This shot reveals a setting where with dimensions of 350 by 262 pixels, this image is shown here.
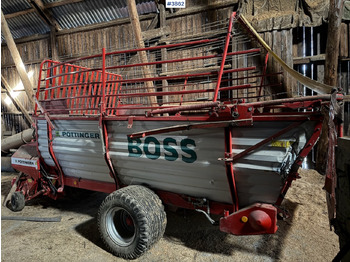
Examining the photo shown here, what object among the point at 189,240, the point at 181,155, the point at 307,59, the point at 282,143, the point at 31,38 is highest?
the point at 31,38

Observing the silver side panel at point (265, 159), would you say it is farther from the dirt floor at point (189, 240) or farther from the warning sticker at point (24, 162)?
the warning sticker at point (24, 162)

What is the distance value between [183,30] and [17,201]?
19.1 feet

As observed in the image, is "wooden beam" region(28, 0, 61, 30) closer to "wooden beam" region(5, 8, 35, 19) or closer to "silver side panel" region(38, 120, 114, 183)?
"wooden beam" region(5, 8, 35, 19)

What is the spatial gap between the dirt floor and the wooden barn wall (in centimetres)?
209

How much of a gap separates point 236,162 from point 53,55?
8913 mm

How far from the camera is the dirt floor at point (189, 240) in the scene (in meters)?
2.98

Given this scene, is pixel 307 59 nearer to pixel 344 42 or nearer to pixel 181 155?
pixel 344 42

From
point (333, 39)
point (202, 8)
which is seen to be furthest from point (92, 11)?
point (333, 39)

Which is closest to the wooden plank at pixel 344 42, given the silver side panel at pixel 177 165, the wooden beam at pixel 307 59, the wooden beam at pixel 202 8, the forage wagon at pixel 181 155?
the wooden beam at pixel 307 59

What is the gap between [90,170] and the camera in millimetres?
3793

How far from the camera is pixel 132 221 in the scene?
314 cm

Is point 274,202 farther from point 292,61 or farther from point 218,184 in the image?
point 292,61

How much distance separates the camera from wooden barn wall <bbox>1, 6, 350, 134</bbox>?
5.87m

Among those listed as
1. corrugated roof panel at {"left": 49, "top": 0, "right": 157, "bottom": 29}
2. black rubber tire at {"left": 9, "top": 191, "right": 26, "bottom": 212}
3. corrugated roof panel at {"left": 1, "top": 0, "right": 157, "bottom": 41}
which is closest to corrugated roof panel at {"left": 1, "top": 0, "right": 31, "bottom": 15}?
corrugated roof panel at {"left": 1, "top": 0, "right": 157, "bottom": 41}
